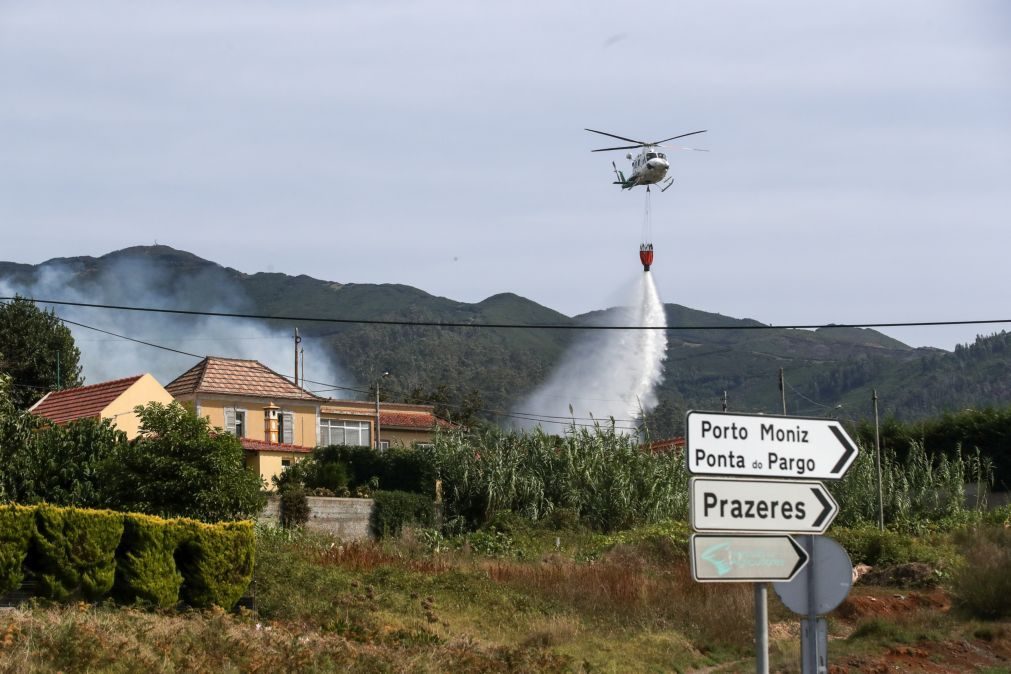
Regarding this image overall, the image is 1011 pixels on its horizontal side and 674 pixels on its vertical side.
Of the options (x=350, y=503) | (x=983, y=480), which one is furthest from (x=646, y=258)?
(x=350, y=503)

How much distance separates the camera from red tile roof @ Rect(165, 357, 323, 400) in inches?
2248

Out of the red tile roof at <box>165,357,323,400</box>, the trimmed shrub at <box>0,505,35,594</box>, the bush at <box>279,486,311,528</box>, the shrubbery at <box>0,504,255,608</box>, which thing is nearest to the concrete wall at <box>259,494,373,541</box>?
the bush at <box>279,486,311,528</box>

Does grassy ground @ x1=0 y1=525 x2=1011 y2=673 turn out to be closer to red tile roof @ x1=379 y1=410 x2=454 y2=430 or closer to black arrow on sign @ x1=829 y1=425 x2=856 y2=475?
black arrow on sign @ x1=829 y1=425 x2=856 y2=475

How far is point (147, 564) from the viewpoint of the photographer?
20.6 metres

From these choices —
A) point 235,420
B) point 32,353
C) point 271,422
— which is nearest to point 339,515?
point 271,422

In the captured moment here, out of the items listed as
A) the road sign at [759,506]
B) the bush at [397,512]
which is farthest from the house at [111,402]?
the road sign at [759,506]

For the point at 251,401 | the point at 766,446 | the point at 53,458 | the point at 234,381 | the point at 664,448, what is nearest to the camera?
the point at 766,446

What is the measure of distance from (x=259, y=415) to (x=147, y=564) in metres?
37.8

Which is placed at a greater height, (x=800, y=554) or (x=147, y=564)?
(x=800, y=554)

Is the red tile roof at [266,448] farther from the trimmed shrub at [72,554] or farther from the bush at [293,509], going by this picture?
the trimmed shrub at [72,554]

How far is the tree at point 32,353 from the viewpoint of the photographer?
2324 inches

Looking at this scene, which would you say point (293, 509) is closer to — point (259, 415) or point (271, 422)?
point (271, 422)

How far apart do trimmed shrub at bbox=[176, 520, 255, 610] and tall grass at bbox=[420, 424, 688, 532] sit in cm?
1903

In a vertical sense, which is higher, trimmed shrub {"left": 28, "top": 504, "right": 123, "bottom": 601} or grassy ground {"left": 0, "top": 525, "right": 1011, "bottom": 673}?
trimmed shrub {"left": 28, "top": 504, "right": 123, "bottom": 601}
